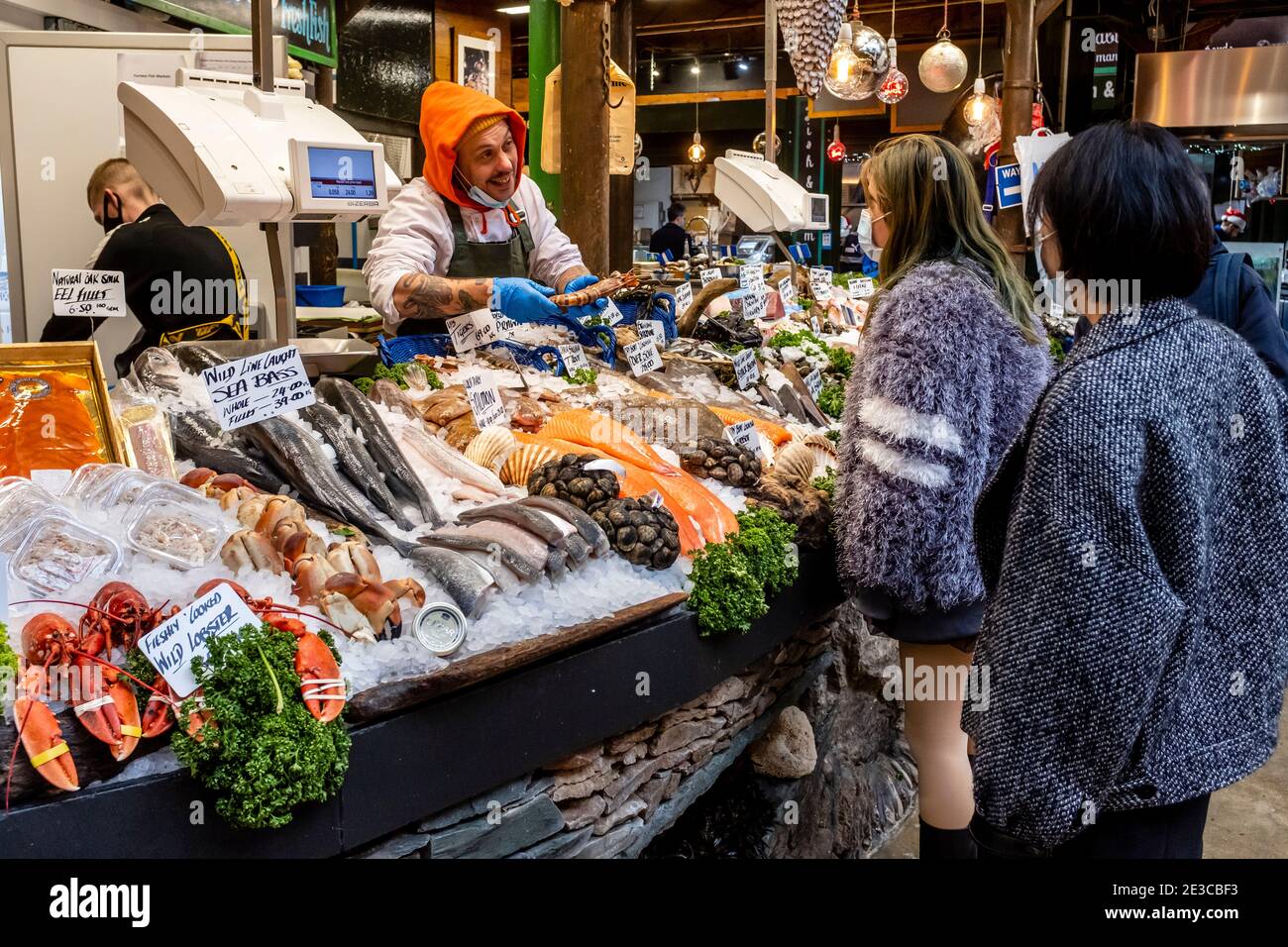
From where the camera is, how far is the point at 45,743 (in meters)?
1.75

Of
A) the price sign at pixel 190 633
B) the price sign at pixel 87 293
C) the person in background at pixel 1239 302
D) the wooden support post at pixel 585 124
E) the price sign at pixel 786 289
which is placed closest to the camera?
the price sign at pixel 190 633

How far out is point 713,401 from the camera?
458cm

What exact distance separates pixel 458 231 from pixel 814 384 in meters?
1.71

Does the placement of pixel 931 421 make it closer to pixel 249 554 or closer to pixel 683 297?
pixel 249 554

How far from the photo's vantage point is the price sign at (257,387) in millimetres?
2629

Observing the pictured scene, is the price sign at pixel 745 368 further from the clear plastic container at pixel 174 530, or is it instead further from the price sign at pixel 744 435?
the clear plastic container at pixel 174 530

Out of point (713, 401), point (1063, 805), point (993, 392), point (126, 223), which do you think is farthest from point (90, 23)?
point (1063, 805)

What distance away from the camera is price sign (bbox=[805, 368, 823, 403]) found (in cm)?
510

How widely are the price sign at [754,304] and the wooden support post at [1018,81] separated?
298 cm

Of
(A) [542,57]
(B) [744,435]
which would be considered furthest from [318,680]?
(A) [542,57]

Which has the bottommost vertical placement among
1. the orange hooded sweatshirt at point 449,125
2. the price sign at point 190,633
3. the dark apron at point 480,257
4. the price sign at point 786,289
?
the price sign at point 190,633

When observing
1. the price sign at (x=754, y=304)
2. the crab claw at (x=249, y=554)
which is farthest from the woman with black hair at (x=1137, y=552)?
the price sign at (x=754, y=304)

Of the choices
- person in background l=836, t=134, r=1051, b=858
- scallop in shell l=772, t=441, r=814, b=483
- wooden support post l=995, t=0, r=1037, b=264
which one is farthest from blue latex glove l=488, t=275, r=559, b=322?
wooden support post l=995, t=0, r=1037, b=264

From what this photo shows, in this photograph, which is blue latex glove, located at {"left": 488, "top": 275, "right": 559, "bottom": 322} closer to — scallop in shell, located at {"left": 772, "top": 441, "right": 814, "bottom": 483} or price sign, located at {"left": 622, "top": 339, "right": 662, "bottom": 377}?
price sign, located at {"left": 622, "top": 339, "right": 662, "bottom": 377}
